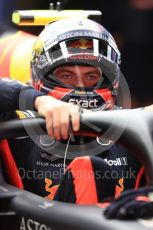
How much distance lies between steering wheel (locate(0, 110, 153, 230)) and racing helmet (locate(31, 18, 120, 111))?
37 cm

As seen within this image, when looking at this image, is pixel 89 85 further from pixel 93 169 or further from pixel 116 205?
pixel 116 205

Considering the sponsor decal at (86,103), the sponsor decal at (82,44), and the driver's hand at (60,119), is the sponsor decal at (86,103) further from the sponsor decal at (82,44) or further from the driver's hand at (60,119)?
the driver's hand at (60,119)

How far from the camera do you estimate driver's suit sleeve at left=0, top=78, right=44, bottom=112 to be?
1.49 m

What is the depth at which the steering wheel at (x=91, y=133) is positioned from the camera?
3.85ft

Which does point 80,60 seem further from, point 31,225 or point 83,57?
point 31,225

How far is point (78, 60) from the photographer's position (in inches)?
70.4

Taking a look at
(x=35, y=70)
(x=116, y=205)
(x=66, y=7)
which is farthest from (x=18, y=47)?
(x=116, y=205)

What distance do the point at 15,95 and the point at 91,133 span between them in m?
0.25

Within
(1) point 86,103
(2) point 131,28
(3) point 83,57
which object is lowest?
(2) point 131,28

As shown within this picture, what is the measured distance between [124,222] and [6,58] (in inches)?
56.5

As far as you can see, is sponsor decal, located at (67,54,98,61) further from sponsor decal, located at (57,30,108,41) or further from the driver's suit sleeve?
the driver's suit sleeve

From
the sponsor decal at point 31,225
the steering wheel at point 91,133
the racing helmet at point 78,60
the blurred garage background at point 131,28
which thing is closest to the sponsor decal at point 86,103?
the racing helmet at point 78,60

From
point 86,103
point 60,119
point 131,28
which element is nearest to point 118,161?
point 86,103

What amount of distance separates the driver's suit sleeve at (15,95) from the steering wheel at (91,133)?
11 centimetres
